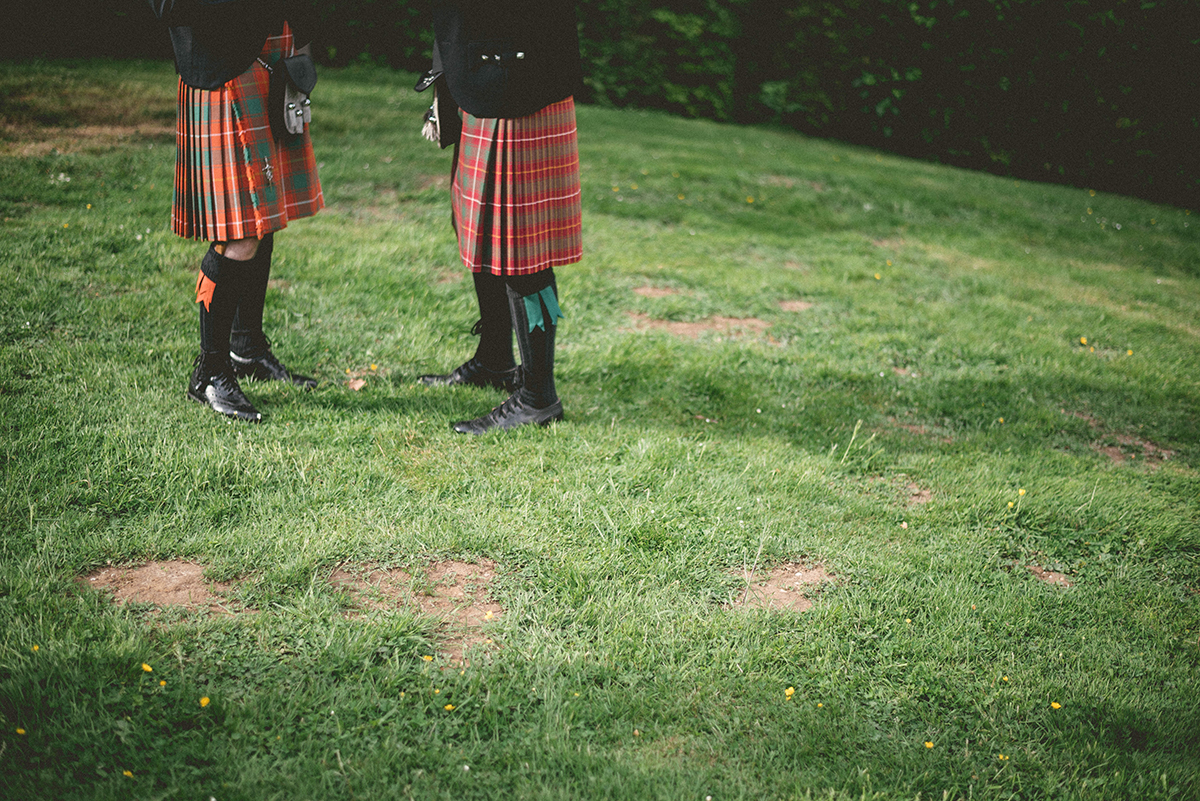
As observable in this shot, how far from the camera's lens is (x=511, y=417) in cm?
299

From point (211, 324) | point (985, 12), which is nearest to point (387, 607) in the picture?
point (211, 324)

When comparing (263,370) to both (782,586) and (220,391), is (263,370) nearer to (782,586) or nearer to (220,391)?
(220,391)

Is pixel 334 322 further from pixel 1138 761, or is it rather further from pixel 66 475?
pixel 1138 761

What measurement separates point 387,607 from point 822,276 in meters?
4.16

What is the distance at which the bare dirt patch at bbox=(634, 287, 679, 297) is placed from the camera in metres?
4.68

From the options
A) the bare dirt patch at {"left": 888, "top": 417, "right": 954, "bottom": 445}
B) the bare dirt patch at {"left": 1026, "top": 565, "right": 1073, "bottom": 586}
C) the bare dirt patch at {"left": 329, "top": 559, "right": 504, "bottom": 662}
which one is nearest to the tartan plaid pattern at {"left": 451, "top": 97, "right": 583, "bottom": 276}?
the bare dirt patch at {"left": 329, "top": 559, "right": 504, "bottom": 662}

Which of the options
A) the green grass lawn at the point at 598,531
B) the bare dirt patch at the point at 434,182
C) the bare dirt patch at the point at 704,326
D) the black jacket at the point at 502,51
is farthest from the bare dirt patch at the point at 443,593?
the bare dirt patch at the point at 434,182

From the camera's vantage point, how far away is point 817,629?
216 cm

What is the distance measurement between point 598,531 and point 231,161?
5.87 ft

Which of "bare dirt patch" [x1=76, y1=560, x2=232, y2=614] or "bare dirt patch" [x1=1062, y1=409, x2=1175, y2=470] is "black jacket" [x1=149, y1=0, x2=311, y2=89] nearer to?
"bare dirt patch" [x1=76, y1=560, x2=232, y2=614]

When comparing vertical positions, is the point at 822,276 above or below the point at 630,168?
below

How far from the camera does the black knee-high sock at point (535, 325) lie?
2.87 meters

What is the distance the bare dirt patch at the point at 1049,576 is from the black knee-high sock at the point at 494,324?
2.13 metres

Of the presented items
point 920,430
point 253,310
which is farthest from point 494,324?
point 920,430
